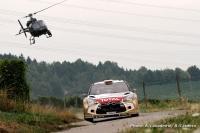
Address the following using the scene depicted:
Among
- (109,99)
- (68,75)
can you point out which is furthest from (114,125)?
(68,75)

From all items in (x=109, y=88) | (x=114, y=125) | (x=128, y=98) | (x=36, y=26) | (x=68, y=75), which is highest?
(x=68, y=75)

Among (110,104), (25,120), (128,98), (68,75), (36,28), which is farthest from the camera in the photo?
(68,75)

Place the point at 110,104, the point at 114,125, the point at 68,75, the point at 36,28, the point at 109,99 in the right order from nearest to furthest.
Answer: the point at 114,125 → the point at 110,104 → the point at 109,99 → the point at 36,28 → the point at 68,75

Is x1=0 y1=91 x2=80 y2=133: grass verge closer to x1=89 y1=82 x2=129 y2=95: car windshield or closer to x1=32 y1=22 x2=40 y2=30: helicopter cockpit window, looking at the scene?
x1=89 y1=82 x2=129 y2=95: car windshield

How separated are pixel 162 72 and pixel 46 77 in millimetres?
66966

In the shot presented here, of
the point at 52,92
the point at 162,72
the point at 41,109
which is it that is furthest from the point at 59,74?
the point at 41,109

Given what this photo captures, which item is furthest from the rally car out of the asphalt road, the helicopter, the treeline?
the treeline

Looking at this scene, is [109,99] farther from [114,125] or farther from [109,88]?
[114,125]

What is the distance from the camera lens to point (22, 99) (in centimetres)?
2250

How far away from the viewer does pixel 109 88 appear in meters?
19.6

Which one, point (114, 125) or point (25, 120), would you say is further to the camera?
point (25, 120)

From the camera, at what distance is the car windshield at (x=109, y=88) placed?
19.4m

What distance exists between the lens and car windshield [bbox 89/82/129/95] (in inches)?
765

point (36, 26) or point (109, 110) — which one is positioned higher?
point (36, 26)
